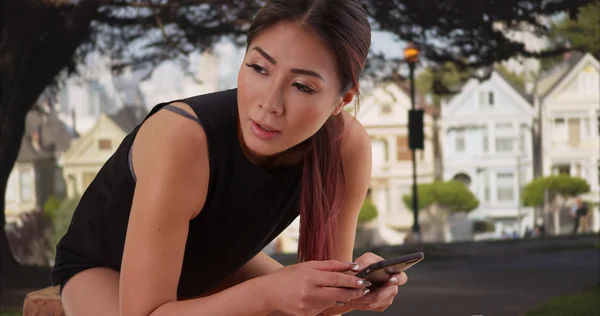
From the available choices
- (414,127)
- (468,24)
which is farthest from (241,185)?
(414,127)

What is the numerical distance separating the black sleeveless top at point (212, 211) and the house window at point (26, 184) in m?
8.18

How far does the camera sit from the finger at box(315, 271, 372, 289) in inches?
42.3

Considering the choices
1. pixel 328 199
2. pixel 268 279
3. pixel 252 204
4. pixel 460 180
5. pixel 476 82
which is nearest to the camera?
pixel 268 279

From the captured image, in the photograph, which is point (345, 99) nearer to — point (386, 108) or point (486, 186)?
point (386, 108)

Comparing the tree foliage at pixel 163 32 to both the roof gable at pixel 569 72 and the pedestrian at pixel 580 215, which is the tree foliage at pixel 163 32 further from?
the pedestrian at pixel 580 215

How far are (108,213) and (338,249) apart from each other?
417mm

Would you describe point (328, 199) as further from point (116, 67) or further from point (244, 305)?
point (116, 67)

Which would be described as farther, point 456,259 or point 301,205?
point 456,259

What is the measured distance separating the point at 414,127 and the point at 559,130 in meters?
1.50

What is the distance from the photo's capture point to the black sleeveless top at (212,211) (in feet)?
4.05

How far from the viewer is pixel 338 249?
4.91 ft

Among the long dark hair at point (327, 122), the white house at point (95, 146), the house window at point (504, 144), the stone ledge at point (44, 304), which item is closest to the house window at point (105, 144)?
the white house at point (95, 146)

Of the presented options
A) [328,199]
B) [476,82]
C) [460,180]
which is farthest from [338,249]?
[460,180]

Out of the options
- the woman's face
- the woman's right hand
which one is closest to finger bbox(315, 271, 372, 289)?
the woman's right hand
